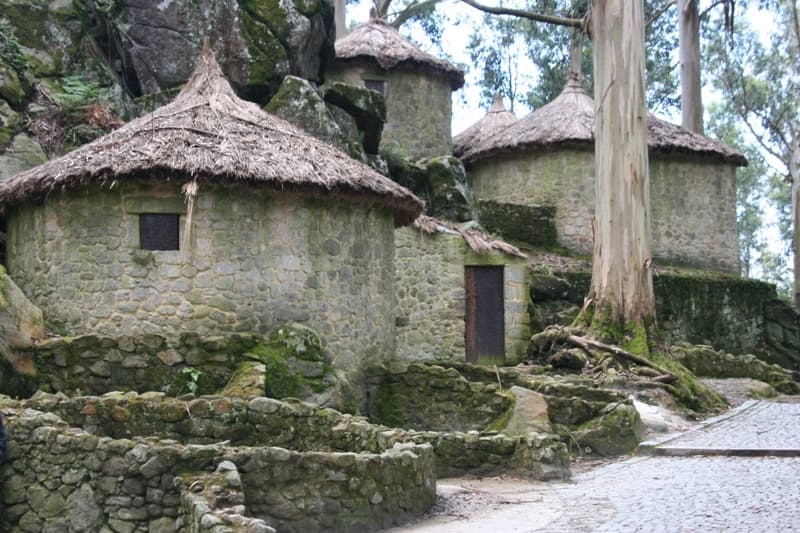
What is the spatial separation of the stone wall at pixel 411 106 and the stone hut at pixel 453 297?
8215 millimetres

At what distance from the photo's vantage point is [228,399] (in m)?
9.35

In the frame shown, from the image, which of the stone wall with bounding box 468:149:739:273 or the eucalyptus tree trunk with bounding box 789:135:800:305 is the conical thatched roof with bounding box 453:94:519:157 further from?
the eucalyptus tree trunk with bounding box 789:135:800:305

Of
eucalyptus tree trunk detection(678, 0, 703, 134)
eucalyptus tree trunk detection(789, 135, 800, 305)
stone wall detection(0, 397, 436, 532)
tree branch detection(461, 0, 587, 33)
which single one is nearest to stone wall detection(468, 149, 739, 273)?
eucalyptus tree trunk detection(789, 135, 800, 305)

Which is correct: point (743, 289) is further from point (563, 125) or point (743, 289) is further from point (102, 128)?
point (102, 128)

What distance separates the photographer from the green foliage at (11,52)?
17391mm

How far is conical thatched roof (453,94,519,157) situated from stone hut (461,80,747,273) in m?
0.86

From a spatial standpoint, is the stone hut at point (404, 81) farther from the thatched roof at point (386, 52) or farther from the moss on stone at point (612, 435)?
the moss on stone at point (612, 435)

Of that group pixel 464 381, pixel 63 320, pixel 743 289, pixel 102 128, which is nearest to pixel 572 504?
pixel 464 381

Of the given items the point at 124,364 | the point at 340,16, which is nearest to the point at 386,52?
the point at 340,16

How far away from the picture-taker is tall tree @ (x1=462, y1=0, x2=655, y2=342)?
16031 mm

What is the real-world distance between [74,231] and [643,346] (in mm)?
8674

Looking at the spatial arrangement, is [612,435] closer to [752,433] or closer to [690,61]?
[752,433]

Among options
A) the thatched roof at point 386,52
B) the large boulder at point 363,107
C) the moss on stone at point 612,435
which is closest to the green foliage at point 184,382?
the moss on stone at point 612,435

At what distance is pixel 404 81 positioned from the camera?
26031 millimetres
